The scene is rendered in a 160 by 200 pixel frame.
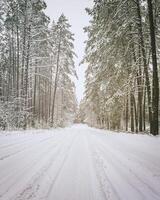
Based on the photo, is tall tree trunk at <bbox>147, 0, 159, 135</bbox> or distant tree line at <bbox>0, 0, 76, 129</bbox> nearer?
tall tree trunk at <bbox>147, 0, 159, 135</bbox>

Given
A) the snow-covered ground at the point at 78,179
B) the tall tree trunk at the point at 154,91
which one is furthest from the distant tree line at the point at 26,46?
the snow-covered ground at the point at 78,179

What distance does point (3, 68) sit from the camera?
112 feet

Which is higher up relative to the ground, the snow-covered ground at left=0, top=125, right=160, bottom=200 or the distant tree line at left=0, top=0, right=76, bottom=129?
the distant tree line at left=0, top=0, right=76, bottom=129

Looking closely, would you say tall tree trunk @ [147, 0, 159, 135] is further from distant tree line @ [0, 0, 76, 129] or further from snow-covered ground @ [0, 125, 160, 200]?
distant tree line @ [0, 0, 76, 129]

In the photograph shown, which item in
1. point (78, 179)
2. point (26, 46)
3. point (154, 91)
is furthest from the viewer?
point (26, 46)

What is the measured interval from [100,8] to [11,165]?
10.8 meters

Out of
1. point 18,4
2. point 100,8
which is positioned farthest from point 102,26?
point 18,4

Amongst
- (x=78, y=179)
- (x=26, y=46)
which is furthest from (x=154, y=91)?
(x=26, y=46)

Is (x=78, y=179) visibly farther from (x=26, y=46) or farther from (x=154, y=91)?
(x=26, y=46)

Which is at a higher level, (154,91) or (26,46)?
(26,46)

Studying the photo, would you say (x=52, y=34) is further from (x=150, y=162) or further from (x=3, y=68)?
(x=150, y=162)

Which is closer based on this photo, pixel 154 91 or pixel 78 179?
pixel 78 179

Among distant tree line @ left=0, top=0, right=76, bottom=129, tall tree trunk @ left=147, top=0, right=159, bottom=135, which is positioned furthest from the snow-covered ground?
distant tree line @ left=0, top=0, right=76, bottom=129

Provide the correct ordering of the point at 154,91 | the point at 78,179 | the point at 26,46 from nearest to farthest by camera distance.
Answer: the point at 78,179, the point at 154,91, the point at 26,46
